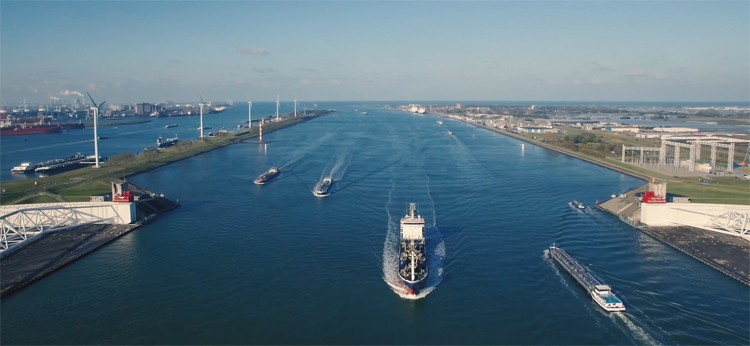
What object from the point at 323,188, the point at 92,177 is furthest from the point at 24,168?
the point at 323,188

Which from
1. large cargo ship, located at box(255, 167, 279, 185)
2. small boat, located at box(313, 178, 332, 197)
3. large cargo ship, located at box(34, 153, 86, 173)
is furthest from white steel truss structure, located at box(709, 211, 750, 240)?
large cargo ship, located at box(34, 153, 86, 173)

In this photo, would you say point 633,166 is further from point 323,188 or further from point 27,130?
point 27,130

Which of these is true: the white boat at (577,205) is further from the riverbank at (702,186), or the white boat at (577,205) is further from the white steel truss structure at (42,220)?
the white steel truss structure at (42,220)

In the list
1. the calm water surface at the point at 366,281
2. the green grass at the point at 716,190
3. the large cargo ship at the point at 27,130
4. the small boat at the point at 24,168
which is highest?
the large cargo ship at the point at 27,130

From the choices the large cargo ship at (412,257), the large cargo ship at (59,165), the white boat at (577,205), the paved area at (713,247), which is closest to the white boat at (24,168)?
the large cargo ship at (59,165)

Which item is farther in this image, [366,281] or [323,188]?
[323,188]

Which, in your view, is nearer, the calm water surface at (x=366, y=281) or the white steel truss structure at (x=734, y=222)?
the calm water surface at (x=366, y=281)

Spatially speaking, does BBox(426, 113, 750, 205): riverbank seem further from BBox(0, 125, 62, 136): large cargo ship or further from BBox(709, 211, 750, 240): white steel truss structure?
BBox(0, 125, 62, 136): large cargo ship
